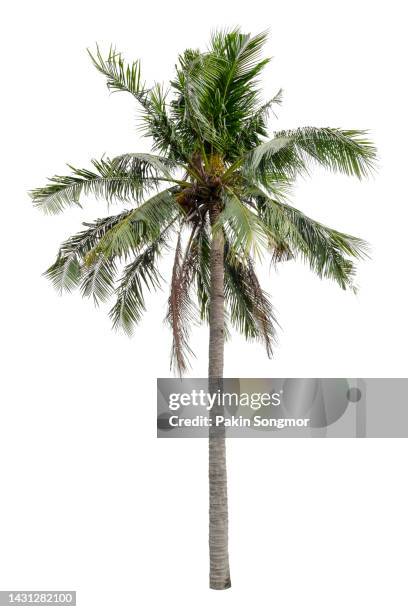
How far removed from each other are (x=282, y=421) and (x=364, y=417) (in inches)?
58.9

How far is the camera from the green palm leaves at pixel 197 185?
32.1 feet

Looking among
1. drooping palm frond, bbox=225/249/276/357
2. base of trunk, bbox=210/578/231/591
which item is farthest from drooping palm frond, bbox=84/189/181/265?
base of trunk, bbox=210/578/231/591

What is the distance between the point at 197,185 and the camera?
10828 millimetres

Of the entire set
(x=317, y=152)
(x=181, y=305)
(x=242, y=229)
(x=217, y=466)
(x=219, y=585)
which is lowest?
(x=219, y=585)

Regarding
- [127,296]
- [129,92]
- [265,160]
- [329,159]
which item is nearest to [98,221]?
[127,296]

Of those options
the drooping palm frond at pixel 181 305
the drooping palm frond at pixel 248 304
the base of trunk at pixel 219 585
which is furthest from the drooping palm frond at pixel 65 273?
the base of trunk at pixel 219 585

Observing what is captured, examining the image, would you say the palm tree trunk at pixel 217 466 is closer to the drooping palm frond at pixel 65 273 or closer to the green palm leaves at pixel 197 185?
the green palm leaves at pixel 197 185

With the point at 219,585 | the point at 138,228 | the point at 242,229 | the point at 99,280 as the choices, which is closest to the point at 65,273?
the point at 99,280

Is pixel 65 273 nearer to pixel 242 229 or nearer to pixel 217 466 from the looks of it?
pixel 242 229

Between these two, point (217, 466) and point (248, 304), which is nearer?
point (217, 466)

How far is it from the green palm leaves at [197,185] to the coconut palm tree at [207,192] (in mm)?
18

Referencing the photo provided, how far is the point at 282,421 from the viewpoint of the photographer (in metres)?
11.7

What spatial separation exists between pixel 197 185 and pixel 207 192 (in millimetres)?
188

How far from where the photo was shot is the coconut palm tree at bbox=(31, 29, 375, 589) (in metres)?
9.85
